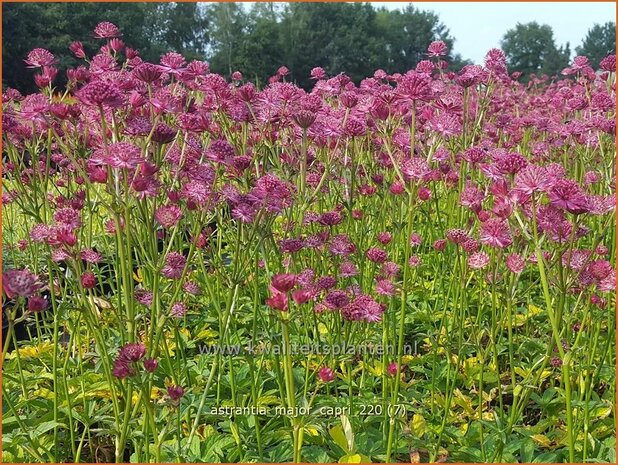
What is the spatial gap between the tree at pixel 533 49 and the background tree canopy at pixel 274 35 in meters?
0.10

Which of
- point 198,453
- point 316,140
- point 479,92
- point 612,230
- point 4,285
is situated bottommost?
point 198,453

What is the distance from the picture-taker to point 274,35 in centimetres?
3716

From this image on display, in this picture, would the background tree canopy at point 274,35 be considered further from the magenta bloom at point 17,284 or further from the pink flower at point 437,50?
the magenta bloom at point 17,284

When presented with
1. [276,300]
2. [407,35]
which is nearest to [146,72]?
[276,300]

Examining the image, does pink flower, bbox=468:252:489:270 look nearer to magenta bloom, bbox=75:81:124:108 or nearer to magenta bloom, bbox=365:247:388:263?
magenta bloom, bbox=365:247:388:263

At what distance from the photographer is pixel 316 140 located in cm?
239

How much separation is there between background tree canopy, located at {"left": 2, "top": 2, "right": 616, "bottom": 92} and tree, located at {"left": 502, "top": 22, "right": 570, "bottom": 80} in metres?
0.10

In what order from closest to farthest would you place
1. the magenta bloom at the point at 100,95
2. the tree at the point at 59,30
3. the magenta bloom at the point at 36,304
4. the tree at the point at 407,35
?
the magenta bloom at the point at 100,95
the magenta bloom at the point at 36,304
the tree at the point at 59,30
the tree at the point at 407,35

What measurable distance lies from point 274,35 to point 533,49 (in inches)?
1042

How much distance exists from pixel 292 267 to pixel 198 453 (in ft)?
2.18

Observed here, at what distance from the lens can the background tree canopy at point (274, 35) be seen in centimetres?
2492

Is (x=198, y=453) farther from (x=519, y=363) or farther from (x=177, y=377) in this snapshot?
(x=519, y=363)

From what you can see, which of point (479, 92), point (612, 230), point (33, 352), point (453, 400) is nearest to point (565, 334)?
point (453, 400)

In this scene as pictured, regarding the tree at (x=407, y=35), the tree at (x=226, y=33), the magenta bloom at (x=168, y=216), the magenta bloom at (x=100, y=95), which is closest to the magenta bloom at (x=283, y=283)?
the magenta bloom at (x=168, y=216)
